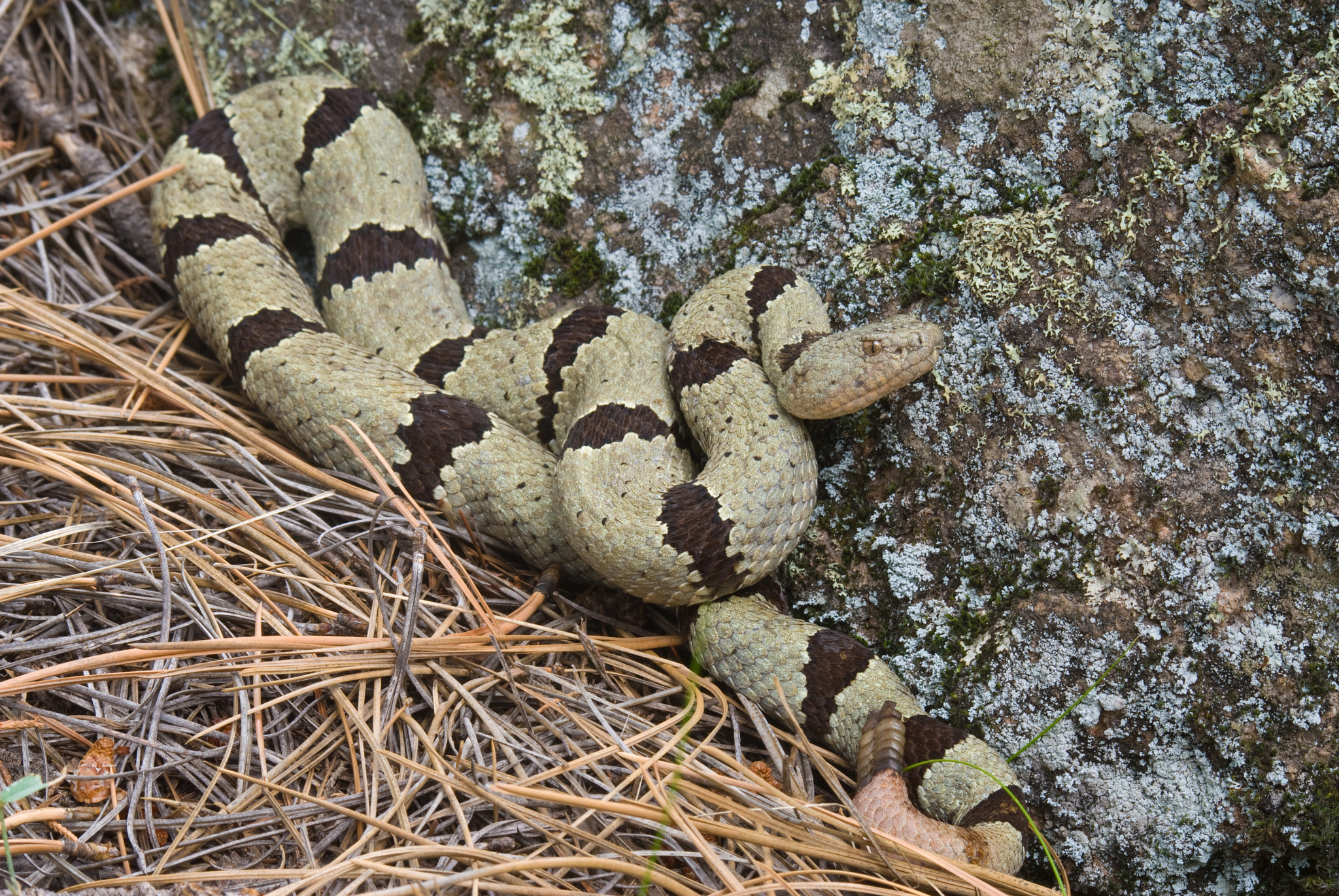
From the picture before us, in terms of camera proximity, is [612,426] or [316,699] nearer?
[316,699]

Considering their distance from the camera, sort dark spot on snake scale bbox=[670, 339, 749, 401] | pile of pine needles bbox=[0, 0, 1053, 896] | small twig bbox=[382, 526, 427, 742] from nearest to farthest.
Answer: pile of pine needles bbox=[0, 0, 1053, 896] → small twig bbox=[382, 526, 427, 742] → dark spot on snake scale bbox=[670, 339, 749, 401]

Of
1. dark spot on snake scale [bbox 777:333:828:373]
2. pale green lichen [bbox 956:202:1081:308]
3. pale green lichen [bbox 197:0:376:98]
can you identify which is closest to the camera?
pale green lichen [bbox 956:202:1081:308]

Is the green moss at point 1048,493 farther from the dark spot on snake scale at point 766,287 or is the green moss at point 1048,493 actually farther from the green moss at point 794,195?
the green moss at point 794,195

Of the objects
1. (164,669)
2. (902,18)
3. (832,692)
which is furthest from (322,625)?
(902,18)

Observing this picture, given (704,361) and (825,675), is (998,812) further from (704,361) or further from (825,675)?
(704,361)

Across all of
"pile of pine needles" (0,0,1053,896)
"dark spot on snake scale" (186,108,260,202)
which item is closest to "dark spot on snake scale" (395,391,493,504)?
"pile of pine needles" (0,0,1053,896)

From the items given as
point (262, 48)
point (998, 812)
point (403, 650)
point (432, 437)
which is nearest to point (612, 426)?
point (432, 437)

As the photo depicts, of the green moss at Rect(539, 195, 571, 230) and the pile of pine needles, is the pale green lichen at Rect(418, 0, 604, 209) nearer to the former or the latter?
the green moss at Rect(539, 195, 571, 230)
